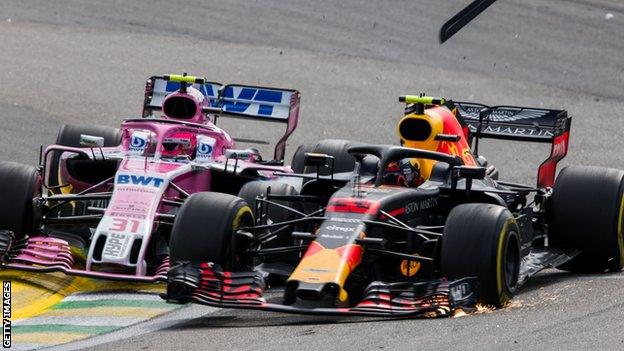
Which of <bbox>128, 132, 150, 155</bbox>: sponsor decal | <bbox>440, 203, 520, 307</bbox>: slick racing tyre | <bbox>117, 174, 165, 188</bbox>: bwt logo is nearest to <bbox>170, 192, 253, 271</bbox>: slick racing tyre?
<bbox>117, 174, 165, 188</bbox>: bwt logo

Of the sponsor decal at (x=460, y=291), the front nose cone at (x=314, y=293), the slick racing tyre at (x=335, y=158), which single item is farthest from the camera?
the slick racing tyre at (x=335, y=158)

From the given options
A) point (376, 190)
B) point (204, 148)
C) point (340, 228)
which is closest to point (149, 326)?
point (340, 228)

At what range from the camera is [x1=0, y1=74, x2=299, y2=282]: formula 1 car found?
44.0ft

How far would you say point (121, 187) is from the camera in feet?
45.9

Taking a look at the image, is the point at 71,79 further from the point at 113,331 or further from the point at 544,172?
the point at 113,331

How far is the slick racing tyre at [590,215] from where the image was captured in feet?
45.5

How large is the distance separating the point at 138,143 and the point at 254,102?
2.60 meters

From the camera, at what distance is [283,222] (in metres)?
12.8

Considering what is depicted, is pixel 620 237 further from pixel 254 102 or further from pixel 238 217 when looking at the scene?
pixel 254 102

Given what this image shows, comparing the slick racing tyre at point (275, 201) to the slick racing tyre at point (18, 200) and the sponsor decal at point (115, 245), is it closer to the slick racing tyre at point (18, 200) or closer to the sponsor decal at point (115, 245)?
the sponsor decal at point (115, 245)

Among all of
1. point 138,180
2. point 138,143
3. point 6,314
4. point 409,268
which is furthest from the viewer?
point 138,143

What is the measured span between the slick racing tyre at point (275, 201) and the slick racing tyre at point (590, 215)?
238 centimetres

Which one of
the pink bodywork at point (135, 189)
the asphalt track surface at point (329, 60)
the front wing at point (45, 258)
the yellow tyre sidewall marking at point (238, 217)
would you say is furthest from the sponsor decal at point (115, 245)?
the asphalt track surface at point (329, 60)

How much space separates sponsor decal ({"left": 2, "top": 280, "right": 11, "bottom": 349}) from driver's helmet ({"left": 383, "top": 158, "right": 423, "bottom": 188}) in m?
3.29
